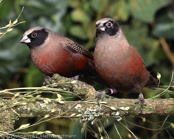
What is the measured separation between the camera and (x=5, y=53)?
2.91 metres

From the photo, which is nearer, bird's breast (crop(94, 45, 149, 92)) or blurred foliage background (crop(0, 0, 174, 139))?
bird's breast (crop(94, 45, 149, 92))

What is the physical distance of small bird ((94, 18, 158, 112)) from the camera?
176 centimetres

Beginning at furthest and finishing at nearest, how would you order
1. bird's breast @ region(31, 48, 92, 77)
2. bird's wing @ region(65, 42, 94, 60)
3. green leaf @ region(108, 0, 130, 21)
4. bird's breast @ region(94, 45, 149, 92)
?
green leaf @ region(108, 0, 130, 21), bird's wing @ region(65, 42, 94, 60), bird's breast @ region(31, 48, 92, 77), bird's breast @ region(94, 45, 149, 92)

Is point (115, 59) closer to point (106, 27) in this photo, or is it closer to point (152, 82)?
point (106, 27)

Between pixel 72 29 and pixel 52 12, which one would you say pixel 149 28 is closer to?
pixel 72 29

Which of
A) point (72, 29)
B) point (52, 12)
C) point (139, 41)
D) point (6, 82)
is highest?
point (52, 12)

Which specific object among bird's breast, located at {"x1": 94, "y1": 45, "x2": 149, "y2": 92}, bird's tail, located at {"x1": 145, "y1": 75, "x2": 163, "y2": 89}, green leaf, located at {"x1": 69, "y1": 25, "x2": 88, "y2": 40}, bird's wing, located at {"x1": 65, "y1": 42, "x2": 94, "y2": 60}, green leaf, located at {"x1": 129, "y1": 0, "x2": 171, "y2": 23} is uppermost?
green leaf, located at {"x1": 129, "y1": 0, "x2": 171, "y2": 23}

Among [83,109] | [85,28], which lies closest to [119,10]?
[85,28]

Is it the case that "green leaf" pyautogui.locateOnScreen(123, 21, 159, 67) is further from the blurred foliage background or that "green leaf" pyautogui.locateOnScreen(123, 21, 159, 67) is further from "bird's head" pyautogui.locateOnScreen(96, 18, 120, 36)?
"bird's head" pyautogui.locateOnScreen(96, 18, 120, 36)

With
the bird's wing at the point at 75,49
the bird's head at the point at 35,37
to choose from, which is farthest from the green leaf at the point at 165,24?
the bird's head at the point at 35,37

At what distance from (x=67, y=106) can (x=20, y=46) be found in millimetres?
1421

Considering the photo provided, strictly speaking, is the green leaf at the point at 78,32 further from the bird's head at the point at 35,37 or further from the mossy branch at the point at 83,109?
the mossy branch at the point at 83,109

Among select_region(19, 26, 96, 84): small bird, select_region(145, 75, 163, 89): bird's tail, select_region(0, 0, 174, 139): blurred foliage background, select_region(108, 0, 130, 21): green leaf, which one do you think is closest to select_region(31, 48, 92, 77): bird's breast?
select_region(19, 26, 96, 84): small bird

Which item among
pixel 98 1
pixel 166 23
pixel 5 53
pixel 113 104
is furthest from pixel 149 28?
pixel 113 104
